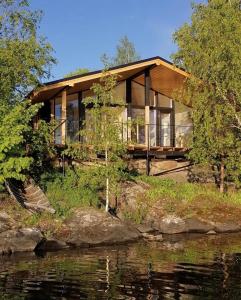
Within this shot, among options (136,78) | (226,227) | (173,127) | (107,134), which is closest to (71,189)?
(107,134)

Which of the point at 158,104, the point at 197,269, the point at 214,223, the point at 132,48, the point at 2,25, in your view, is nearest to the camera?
the point at 197,269

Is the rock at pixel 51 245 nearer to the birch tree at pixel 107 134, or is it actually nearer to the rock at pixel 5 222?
the rock at pixel 5 222

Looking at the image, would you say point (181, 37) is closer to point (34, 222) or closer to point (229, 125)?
point (229, 125)

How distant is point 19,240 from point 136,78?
1703 cm

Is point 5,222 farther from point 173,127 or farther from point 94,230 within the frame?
point 173,127

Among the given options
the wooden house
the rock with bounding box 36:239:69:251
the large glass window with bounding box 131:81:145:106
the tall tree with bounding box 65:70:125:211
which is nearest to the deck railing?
the wooden house

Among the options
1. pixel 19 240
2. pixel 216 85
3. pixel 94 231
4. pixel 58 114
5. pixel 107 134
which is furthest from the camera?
pixel 58 114

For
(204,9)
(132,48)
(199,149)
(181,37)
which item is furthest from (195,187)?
(132,48)

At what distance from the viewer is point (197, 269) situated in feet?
46.1

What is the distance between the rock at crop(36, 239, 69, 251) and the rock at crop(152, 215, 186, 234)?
553 centimetres

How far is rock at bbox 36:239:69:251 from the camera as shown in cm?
1800

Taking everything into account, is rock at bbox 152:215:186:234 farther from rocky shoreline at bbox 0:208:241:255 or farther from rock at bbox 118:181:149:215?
rock at bbox 118:181:149:215

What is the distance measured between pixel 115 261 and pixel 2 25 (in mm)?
15026

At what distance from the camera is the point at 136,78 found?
3159 centimetres
